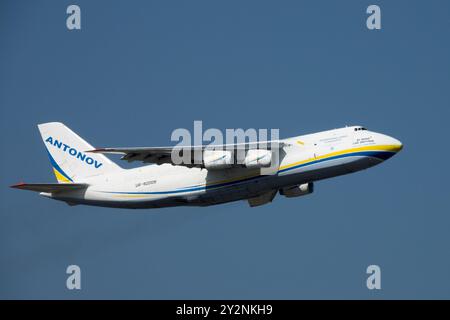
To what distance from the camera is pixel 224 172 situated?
31.3 m

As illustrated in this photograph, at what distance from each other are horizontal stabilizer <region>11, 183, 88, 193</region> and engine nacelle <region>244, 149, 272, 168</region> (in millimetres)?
6903

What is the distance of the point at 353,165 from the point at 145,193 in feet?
25.0

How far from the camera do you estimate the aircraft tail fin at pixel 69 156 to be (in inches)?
1369

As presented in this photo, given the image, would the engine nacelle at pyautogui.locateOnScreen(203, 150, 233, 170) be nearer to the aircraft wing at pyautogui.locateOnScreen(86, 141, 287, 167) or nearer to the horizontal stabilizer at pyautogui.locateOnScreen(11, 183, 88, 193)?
the aircraft wing at pyautogui.locateOnScreen(86, 141, 287, 167)

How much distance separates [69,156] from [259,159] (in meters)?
9.04

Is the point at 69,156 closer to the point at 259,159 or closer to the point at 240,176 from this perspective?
the point at 240,176

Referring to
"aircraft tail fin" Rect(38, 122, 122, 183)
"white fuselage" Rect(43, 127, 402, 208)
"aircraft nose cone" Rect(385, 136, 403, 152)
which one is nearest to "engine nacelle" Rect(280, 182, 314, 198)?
"white fuselage" Rect(43, 127, 402, 208)

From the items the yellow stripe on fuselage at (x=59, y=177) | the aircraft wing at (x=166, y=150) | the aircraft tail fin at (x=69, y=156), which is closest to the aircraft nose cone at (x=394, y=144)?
the aircraft wing at (x=166, y=150)

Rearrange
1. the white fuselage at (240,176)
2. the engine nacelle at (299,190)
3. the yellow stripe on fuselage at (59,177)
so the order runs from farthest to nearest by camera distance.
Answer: the yellow stripe on fuselage at (59,177), the engine nacelle at (299,190), the white fuselage at (240,176)

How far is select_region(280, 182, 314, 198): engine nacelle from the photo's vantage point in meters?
33.4

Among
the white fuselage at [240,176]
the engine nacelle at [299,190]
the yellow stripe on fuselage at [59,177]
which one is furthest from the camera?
the yellow stripe on fuselage at [59,177]

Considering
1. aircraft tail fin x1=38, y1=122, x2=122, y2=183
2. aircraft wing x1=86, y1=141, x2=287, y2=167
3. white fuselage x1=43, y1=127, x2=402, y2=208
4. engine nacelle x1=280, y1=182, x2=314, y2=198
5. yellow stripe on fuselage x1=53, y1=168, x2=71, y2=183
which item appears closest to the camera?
white fuselage x1=43, y1=127, x2=402, y2=208

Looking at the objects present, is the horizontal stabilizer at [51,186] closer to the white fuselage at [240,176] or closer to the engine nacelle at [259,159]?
the white fuselage at [240,176]

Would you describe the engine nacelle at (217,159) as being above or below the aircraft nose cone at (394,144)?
below
